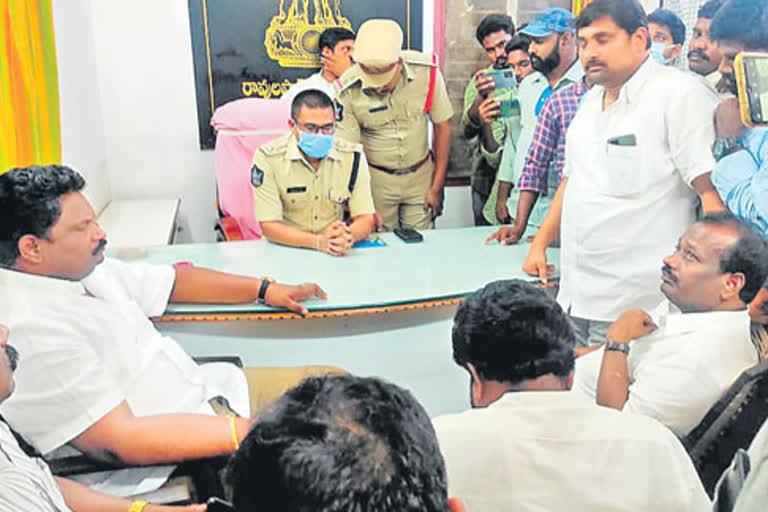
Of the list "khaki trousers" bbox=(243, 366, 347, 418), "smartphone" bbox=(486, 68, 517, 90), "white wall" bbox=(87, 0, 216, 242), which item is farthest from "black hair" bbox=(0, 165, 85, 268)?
"white wall" bbox=(87, 0, 216, 242)

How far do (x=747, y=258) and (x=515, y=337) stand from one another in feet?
1.79

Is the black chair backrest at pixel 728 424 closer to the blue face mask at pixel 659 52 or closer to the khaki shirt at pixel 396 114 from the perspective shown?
the blue face mask at pixel 659 52

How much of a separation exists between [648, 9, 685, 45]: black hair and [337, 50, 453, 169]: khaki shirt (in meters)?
1.38

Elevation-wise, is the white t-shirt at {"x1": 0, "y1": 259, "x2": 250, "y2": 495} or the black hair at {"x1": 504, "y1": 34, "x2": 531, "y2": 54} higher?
the black hair at {"x1": 504, "y1": 34, "x2": 531, "y2": 54}

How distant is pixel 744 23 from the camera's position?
122cm

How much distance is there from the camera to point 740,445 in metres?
1.11

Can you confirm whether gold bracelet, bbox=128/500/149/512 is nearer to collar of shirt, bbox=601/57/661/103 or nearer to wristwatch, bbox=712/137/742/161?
wristwatch, bbox=712/137/742/161

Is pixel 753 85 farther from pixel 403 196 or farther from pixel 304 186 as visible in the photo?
pixel 403 196

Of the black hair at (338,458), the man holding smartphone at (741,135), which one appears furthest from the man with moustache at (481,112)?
the black hair at (338,458)

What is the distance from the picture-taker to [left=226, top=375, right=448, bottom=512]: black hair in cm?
49

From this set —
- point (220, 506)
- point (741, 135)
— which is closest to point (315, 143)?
point (741, 135)

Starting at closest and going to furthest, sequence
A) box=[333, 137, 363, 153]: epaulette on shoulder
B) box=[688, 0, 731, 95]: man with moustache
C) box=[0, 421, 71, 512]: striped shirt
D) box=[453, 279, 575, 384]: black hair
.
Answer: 1. box=[0, 421, 71, 512]: striped shirt
2. box=[453, 279, 575, 384]: black hair
3. box=[688, 0, 731, 95]: man with moustache
4. box=[333, 137, 363, 153]: epaulette on shoulder

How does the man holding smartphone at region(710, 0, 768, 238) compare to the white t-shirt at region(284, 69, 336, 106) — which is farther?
the white t-shirt at region(284, 69, 336, 106)

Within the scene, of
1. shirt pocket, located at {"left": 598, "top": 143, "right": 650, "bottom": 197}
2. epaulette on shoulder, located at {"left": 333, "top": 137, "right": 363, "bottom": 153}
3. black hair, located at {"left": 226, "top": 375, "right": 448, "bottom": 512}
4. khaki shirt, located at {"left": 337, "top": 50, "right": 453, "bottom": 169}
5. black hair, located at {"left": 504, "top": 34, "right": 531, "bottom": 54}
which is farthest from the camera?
khaki shirt, located at {"left": 337, "top": 50, "right": 453, "bottom": 169}
